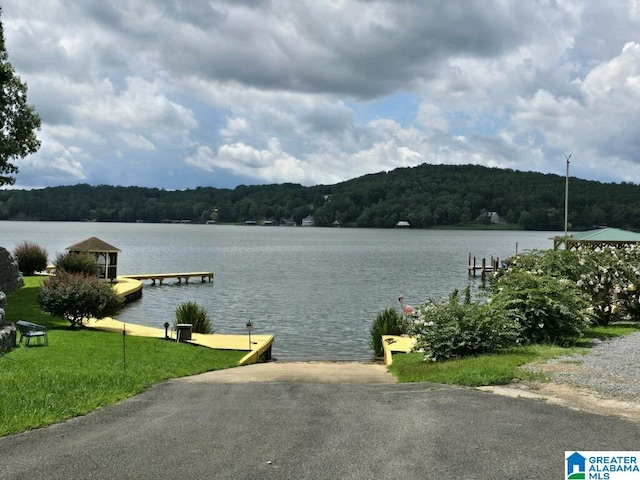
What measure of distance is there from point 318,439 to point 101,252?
116 ft

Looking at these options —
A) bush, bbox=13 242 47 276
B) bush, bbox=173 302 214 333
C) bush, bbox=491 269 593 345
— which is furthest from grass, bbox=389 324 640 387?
bush, bbox=13 242 47 276

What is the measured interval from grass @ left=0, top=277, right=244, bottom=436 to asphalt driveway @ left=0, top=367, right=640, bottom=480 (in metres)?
0.57

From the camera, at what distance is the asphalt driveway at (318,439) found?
20.9ft

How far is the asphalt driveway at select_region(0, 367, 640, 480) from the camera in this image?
20.9 feet

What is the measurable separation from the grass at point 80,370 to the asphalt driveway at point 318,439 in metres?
0.57

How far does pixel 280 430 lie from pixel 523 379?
202 inches

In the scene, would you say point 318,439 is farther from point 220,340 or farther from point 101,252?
point 101,252

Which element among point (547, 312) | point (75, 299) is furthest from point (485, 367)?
point (75, 299)

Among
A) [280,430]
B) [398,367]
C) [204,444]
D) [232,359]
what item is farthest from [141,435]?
[232,359]

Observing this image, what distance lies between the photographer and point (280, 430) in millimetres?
7742

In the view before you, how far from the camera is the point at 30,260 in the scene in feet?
134

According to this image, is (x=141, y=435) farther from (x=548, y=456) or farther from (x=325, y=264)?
(x=325, y=264)

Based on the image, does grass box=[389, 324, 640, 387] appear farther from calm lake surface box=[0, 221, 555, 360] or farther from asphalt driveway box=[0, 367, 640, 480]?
calm lake surface box=[0, 221, 555, 360]

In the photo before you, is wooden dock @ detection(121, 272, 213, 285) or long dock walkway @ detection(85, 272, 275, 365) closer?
long dock walkway @ detection(85, 272, 275, 365)
